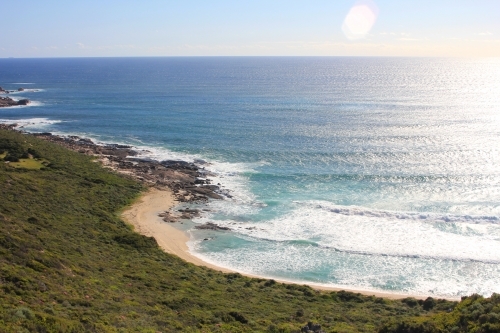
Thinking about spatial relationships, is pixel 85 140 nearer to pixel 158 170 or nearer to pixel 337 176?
pixel 158 170

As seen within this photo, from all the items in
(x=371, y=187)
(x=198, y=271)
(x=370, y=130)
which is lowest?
(x=198, y=271)

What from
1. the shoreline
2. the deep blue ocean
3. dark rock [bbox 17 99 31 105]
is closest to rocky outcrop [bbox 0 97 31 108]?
dark rock [bbox 17 99 31 105]

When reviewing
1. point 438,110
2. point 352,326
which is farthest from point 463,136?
point 352,326

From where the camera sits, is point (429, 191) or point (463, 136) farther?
point (463, 136)

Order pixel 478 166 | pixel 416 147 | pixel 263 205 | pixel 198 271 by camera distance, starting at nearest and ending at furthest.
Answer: pixel 198 271 → pixel 263 205 → pixel 478 166 → pixel 416 147

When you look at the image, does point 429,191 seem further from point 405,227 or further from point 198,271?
point 198,271

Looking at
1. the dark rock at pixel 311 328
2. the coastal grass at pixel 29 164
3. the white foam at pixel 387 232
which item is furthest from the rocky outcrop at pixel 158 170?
the dark rock at pixel 311 328

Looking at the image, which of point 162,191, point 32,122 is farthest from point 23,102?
point 162,191
